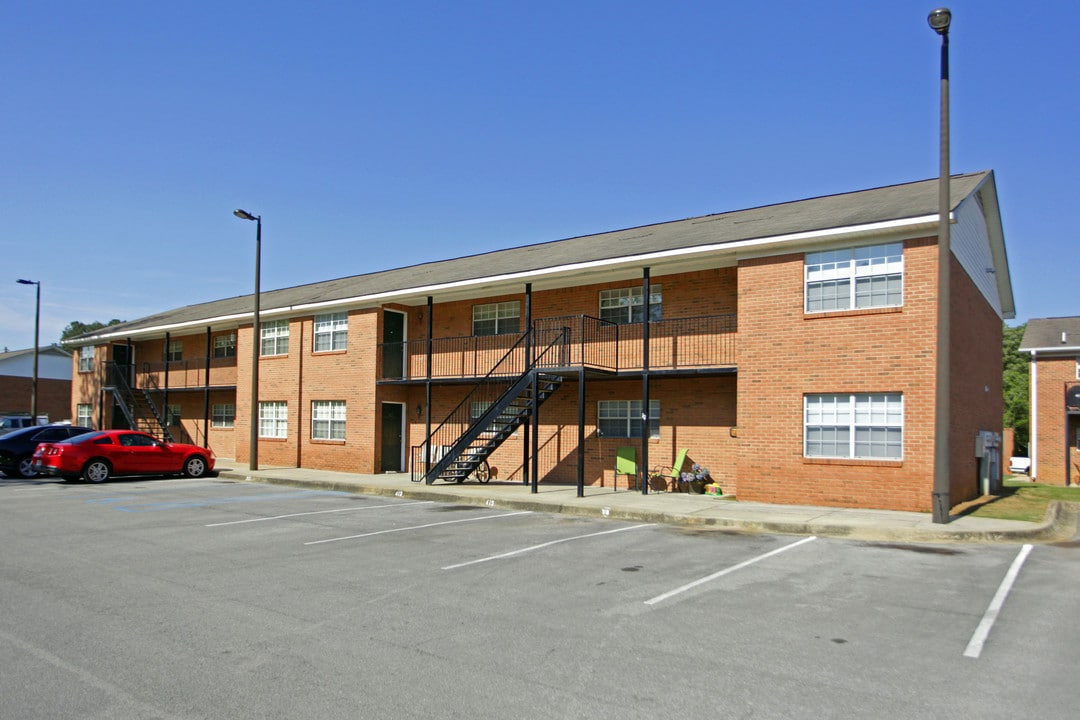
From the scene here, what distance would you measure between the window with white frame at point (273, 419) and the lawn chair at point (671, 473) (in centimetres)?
1407

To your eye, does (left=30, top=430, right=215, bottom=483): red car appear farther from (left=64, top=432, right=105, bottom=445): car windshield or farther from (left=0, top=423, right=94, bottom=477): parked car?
(left=0, top=423, right=94, bottom=477): parked car

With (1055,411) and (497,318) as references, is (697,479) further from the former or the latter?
(1055,411)

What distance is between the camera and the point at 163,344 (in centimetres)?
3584

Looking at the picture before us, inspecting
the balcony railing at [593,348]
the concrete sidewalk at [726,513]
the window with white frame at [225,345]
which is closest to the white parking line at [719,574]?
the concrete sidewalk at [726,513]

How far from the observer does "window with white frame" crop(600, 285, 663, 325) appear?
65.3 ft

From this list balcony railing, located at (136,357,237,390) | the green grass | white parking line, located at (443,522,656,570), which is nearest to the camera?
white parking line, located at (443,522,656,570)

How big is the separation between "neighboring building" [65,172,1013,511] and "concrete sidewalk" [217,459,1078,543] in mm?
935

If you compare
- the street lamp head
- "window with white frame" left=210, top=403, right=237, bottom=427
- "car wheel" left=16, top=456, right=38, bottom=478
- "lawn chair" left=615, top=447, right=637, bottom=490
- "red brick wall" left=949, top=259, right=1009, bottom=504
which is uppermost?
the street lamp head

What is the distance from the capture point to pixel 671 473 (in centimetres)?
1908

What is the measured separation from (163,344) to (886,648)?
117 feet

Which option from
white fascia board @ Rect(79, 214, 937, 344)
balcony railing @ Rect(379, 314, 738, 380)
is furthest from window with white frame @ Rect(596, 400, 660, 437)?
white fascia board @ Rect(79, 214, 937, 344)

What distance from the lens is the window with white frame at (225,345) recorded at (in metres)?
32.2

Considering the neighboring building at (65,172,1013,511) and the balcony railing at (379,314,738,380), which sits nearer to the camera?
the neighboring building at (65,172,1013,511)

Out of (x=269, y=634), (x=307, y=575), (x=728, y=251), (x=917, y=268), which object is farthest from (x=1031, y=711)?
(x=728, y=251)
